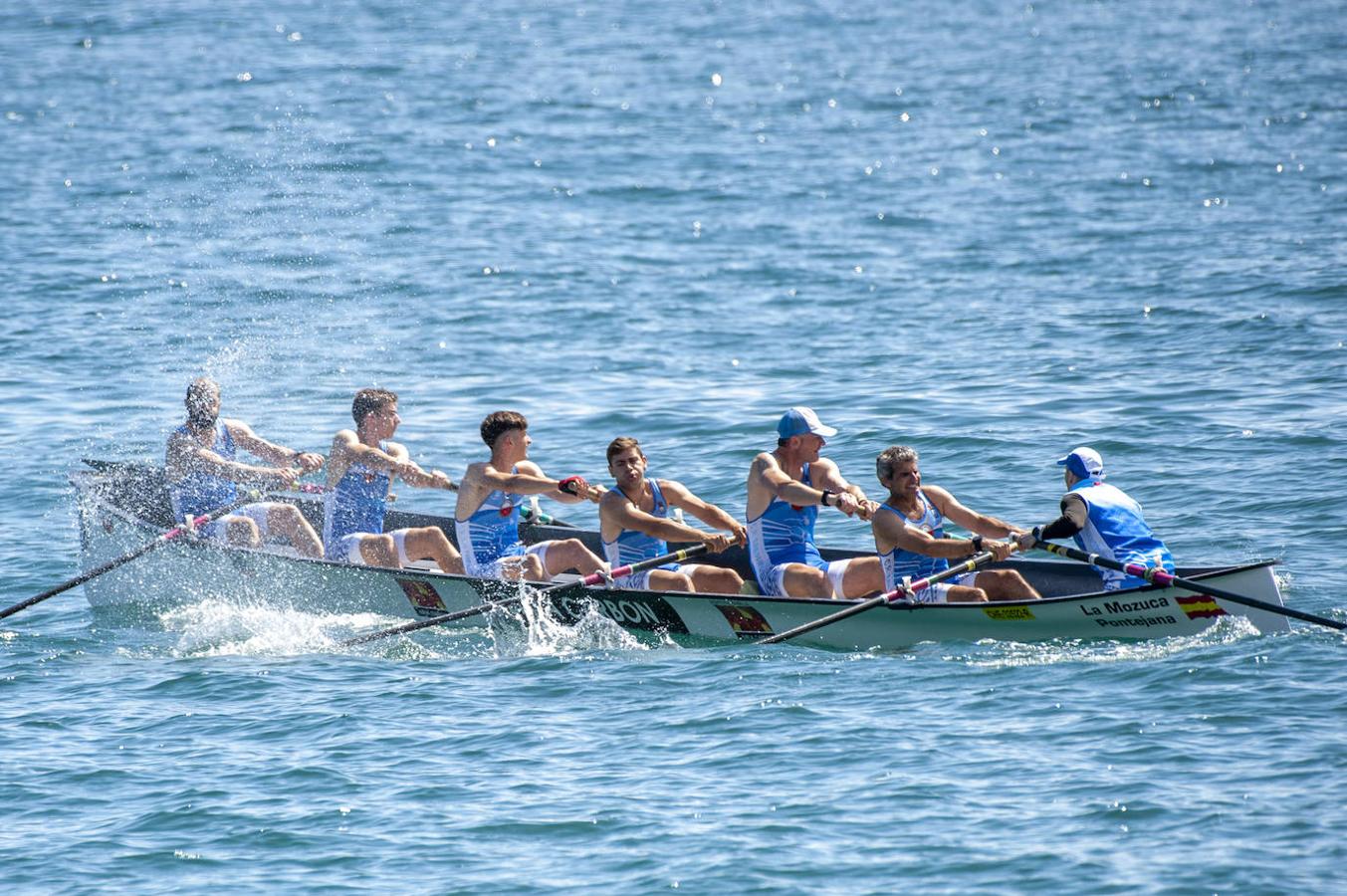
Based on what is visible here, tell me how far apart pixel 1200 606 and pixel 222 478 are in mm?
9198

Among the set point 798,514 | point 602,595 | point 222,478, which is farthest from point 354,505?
point 798,514

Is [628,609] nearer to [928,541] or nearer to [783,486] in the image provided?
[783,486]

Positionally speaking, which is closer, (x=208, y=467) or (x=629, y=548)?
(x=629, y=548)

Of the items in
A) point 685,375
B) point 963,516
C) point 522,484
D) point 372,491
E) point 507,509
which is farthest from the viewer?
point 685,375

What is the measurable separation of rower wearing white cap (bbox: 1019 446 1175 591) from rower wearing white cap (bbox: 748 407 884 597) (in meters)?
1.47

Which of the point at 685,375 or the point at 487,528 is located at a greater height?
the point at 685,375

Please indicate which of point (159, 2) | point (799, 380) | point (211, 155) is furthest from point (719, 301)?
point (159, 2)

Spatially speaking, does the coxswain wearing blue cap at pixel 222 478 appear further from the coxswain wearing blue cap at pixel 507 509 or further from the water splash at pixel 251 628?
the coxswain wearing blue cap at pixel 507 509

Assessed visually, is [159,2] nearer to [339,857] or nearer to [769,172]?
[769,172]

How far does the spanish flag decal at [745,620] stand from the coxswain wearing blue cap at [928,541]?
1.04m

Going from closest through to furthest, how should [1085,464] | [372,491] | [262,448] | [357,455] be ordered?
[1085,464]
[357,455]
[372,491]
[262,448]

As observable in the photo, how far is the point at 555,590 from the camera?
556 inches

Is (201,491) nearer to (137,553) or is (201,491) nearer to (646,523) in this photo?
(137,553)

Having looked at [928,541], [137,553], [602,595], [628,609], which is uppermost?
[137,553]
